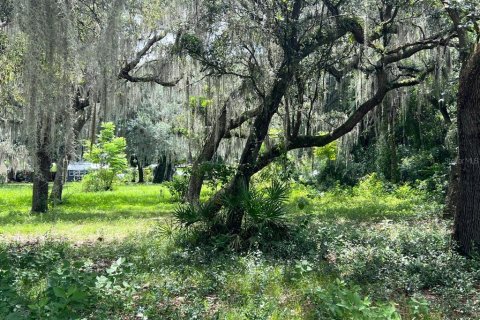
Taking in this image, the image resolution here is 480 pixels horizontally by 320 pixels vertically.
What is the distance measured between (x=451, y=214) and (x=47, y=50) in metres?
6.98

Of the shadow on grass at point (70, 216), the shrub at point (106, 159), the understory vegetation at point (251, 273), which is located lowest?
the shadow on grass at point (70, 216)

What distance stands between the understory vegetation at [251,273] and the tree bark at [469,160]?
0.92 ft

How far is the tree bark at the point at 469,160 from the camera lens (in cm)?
603

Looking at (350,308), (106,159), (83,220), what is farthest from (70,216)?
(106,159)

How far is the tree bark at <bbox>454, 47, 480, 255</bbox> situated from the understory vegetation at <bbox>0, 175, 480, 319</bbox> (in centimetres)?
28

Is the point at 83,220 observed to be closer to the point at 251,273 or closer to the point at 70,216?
the point at 70,216

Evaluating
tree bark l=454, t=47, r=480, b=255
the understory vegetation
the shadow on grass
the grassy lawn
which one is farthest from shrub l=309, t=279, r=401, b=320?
the shadow on grass

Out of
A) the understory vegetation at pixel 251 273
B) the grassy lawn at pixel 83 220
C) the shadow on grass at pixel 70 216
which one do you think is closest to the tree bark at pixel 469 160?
the understory vegetation at pixel 251 273

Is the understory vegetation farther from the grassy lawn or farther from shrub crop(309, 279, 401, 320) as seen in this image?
the grassy lawn

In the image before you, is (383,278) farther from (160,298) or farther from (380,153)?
(380,153)

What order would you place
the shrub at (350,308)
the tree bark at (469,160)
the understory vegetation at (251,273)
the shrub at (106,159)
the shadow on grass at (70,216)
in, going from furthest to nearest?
the shrub at (106,159) → the shadow on grass at (70,216) → the tree bark at (469,160) → the understory vegetation at (251,273) → the shrub at (350,308)

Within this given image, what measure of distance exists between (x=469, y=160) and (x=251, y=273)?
2.84 meters

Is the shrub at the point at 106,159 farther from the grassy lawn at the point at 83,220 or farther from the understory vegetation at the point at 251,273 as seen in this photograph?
the understory vegetation at the point at 251,273

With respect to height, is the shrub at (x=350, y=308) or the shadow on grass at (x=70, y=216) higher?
the shrub at (x=350, y=308)
